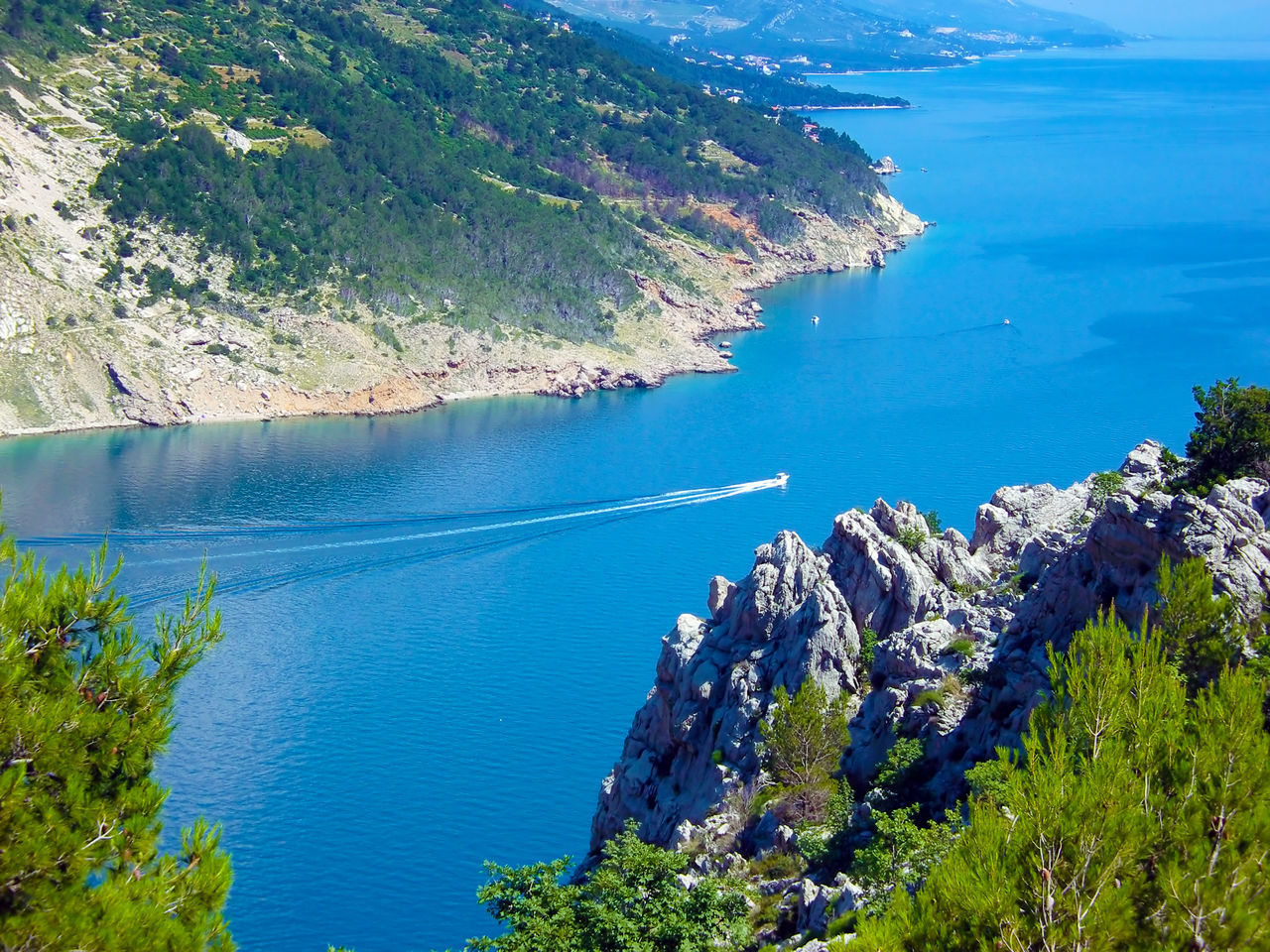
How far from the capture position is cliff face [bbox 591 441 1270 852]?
2744cm

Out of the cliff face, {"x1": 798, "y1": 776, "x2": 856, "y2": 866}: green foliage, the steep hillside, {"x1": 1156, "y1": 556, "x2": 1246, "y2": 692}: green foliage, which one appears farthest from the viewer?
the steep hillside

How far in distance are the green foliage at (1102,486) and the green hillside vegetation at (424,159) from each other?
64.9m

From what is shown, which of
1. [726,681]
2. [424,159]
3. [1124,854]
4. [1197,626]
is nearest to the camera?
[1124,854]

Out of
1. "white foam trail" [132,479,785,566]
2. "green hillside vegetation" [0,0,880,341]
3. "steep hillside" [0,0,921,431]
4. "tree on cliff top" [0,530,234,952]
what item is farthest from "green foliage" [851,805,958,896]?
"green hillside vegetation" [0,0,880,341]

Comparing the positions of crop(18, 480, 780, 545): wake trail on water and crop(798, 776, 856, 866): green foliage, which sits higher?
crop(798, 776, 856, 866): green foliage

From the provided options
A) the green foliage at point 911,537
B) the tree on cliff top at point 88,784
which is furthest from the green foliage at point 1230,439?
the tree on cliff top at point 88,784

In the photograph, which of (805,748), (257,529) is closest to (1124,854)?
(805,748)

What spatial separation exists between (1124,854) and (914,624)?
65.9ft

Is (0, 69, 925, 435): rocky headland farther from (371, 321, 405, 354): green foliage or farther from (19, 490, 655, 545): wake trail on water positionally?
(19, 490, 655, 545): wake trail on water

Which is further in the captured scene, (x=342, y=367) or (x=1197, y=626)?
(x=342, y=367)

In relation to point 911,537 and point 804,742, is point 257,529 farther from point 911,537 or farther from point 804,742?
point 804,742

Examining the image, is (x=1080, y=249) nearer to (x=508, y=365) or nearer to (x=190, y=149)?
(x=508, y=365)

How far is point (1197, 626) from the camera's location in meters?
23.8

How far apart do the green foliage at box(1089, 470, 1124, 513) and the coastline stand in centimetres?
5757
